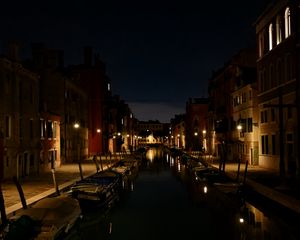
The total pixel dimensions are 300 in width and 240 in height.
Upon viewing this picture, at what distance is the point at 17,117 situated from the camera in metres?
38.5

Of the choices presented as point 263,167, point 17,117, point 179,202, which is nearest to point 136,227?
point 179,202

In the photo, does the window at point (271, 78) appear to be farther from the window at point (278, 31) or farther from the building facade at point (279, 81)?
the window at point (278, 31)

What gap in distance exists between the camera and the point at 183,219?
27.0m

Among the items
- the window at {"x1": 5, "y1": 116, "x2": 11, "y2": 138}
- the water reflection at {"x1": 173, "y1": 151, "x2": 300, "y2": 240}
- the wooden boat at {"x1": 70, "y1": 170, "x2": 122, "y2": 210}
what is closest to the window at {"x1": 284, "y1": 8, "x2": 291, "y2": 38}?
the water reflection at {"x1": 173, "y1": 151, "x2": 300, "y2": 240}

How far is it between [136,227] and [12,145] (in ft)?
53.9

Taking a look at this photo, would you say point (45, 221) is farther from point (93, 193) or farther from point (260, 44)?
point (260, 44)

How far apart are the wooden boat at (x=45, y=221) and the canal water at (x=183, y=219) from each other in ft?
4.11

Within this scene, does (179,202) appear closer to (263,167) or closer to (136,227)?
(136,227)

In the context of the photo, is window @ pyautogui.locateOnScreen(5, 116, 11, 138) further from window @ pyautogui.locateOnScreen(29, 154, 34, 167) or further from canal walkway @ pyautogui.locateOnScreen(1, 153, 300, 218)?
window @ pyautogui.locateOnScreen(29, 154, 34, 167)

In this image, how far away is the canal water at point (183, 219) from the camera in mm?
22016

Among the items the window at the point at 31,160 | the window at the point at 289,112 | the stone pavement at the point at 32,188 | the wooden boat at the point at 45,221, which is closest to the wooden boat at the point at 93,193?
the stone pavement at the point at 32,188

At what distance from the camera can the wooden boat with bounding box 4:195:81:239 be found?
17.3 meters

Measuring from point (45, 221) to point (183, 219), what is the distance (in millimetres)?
10095

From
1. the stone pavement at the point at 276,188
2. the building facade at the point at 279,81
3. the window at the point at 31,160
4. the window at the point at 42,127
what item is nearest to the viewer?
the stone pavement at the point at 276,188
